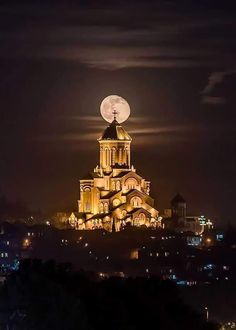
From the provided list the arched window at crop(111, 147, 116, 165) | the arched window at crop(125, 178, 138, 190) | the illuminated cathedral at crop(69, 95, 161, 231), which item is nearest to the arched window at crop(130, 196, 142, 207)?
A: the illuminated cathedral at crop(69, 95, 161, 231)

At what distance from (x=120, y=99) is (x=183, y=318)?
6632 centimetres

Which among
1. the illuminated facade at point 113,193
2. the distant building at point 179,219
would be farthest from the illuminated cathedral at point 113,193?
the distant building at point 179,219

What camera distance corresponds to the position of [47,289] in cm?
5847

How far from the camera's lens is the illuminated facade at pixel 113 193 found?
121 meters

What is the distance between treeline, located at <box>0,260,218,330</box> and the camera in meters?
57.0

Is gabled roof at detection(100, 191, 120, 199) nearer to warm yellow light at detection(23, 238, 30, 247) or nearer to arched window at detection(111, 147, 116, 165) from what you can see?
arched window at detection(111, 147, 116, 165)

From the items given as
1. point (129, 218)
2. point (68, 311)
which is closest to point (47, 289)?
point (68, 311)

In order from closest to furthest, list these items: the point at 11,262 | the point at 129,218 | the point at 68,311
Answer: the point at 68,311, the point at 11,262, the point at 129,218

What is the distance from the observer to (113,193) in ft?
400

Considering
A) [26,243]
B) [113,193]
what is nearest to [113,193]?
[113,193]

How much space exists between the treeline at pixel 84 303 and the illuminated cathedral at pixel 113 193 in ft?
181

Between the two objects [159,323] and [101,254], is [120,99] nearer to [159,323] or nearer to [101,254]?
[101,254]

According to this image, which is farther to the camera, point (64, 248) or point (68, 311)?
point (64, 248)

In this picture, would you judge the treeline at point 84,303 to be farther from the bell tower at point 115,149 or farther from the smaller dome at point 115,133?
the smaller dome at point 115,133
